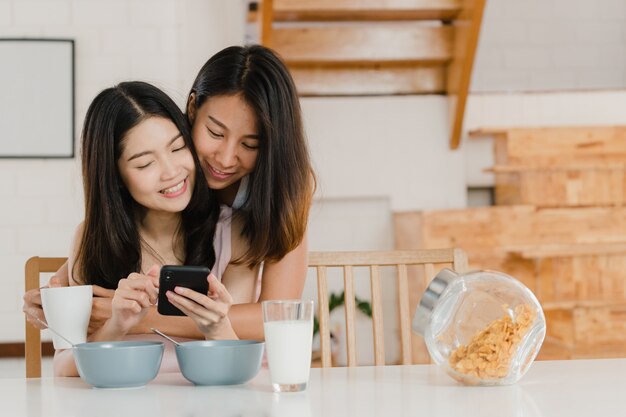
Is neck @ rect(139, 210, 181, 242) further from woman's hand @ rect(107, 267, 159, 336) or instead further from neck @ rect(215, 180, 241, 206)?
woman's hand @ rect(107, 267, 159, 336)

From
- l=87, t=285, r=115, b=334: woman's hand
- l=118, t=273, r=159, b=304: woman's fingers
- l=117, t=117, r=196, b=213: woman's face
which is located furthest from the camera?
l=117, t=117, r=196, b=213: woman's face

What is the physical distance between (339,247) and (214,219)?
2436mm

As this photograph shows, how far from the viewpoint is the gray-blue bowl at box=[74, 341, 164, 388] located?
3.95 feet

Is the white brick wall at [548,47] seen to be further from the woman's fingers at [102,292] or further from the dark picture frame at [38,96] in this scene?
the woman's fingers at [102,292]

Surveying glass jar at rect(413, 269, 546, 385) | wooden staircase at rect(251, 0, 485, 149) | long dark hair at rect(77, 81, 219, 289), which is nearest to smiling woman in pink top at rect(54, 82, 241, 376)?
long dark hair at rect(77, 81, 219, 289)

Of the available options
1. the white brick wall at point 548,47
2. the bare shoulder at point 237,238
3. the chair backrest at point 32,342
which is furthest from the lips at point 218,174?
the white brick wall at point 548,47

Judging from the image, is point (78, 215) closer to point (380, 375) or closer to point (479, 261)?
point (479, 261)

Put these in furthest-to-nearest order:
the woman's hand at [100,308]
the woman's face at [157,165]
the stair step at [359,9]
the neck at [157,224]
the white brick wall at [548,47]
A: the white brick wall at [548,47], the stair step at [359,9], the neck at [157,224], the woman's face at [157,165], the woman's hand at [100,308]

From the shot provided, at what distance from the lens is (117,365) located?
1.20 metres

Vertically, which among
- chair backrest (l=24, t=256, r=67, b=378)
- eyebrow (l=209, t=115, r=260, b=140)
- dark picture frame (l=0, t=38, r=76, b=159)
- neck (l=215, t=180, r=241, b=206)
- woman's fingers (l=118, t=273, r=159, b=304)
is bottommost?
chair backrest (l=24, t=256, r=67, b=378)

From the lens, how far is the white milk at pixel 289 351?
3.79ft

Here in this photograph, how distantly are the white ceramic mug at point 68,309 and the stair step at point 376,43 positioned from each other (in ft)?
9.44

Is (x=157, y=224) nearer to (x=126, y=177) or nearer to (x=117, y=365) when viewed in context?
(x=126, y=177)

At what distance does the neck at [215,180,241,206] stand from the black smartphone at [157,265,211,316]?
549 mm
